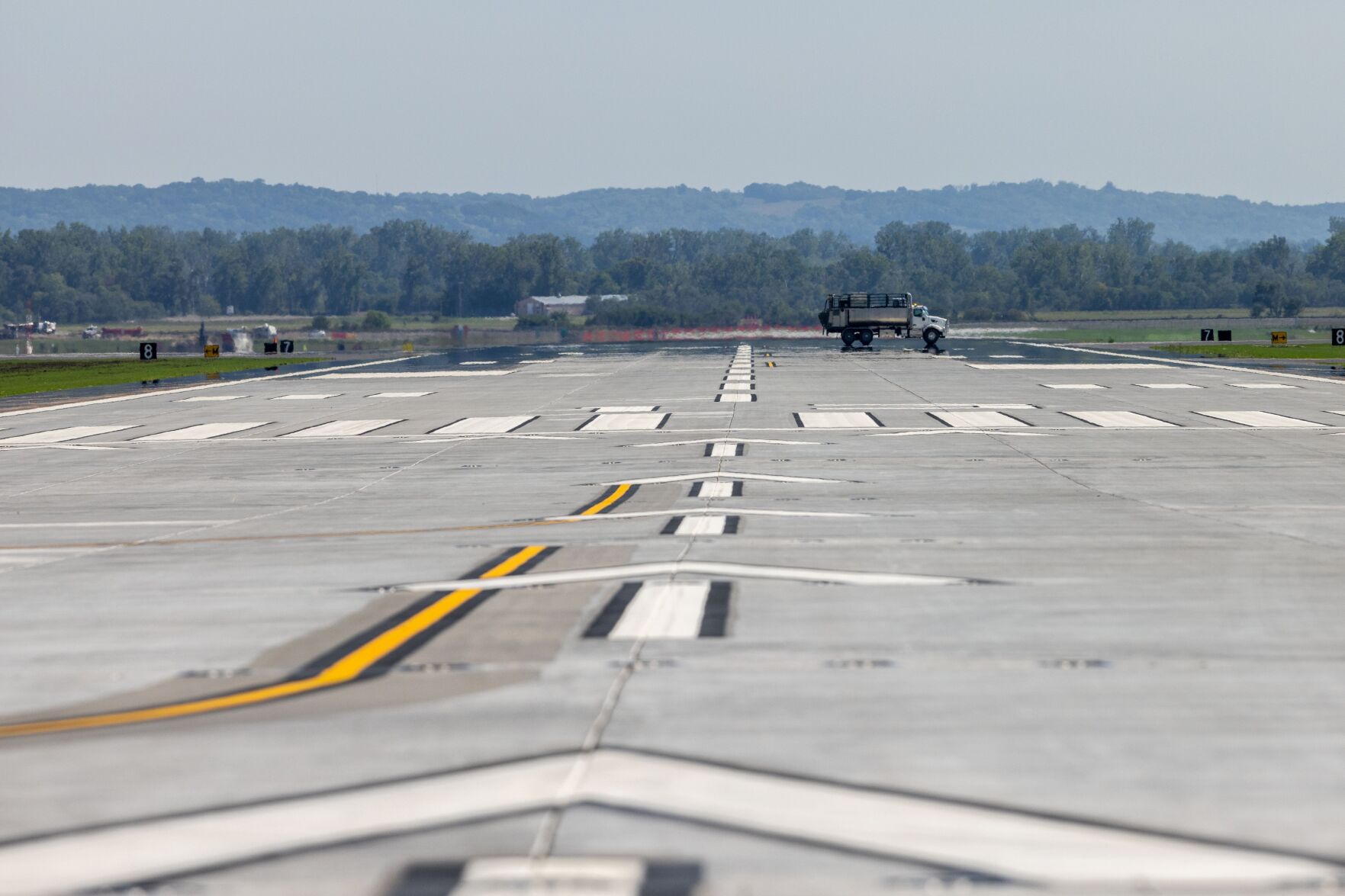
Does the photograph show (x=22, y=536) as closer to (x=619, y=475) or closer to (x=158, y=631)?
(x=158, y=631)

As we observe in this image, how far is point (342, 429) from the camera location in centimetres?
3597

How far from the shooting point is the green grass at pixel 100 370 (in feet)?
204

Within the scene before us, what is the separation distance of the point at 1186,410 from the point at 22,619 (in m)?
30.5

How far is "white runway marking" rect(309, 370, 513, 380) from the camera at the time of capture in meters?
64.4

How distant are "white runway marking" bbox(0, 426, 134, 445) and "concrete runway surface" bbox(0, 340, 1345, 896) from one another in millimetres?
10054

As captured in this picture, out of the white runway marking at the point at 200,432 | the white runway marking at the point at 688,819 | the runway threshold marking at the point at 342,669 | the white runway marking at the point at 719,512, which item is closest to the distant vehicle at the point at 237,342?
the white runway marking at the point at 200,432

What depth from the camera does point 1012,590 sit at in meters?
13.1

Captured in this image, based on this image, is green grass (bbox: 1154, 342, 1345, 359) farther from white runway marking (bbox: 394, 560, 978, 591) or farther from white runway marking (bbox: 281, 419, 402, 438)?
white runway marking (bbox: 394, 560, 978, 591)

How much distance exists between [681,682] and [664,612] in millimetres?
2392

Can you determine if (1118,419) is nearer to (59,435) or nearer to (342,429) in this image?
(342,429)

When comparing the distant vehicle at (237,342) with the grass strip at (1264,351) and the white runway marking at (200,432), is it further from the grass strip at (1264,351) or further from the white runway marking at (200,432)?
the white runway marking at (200,432)

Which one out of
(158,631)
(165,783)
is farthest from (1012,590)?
(165,783)

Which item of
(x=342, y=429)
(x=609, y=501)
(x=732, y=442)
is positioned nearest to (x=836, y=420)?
(x=732, y=442)

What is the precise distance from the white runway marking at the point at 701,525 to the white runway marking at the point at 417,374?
46.1m
